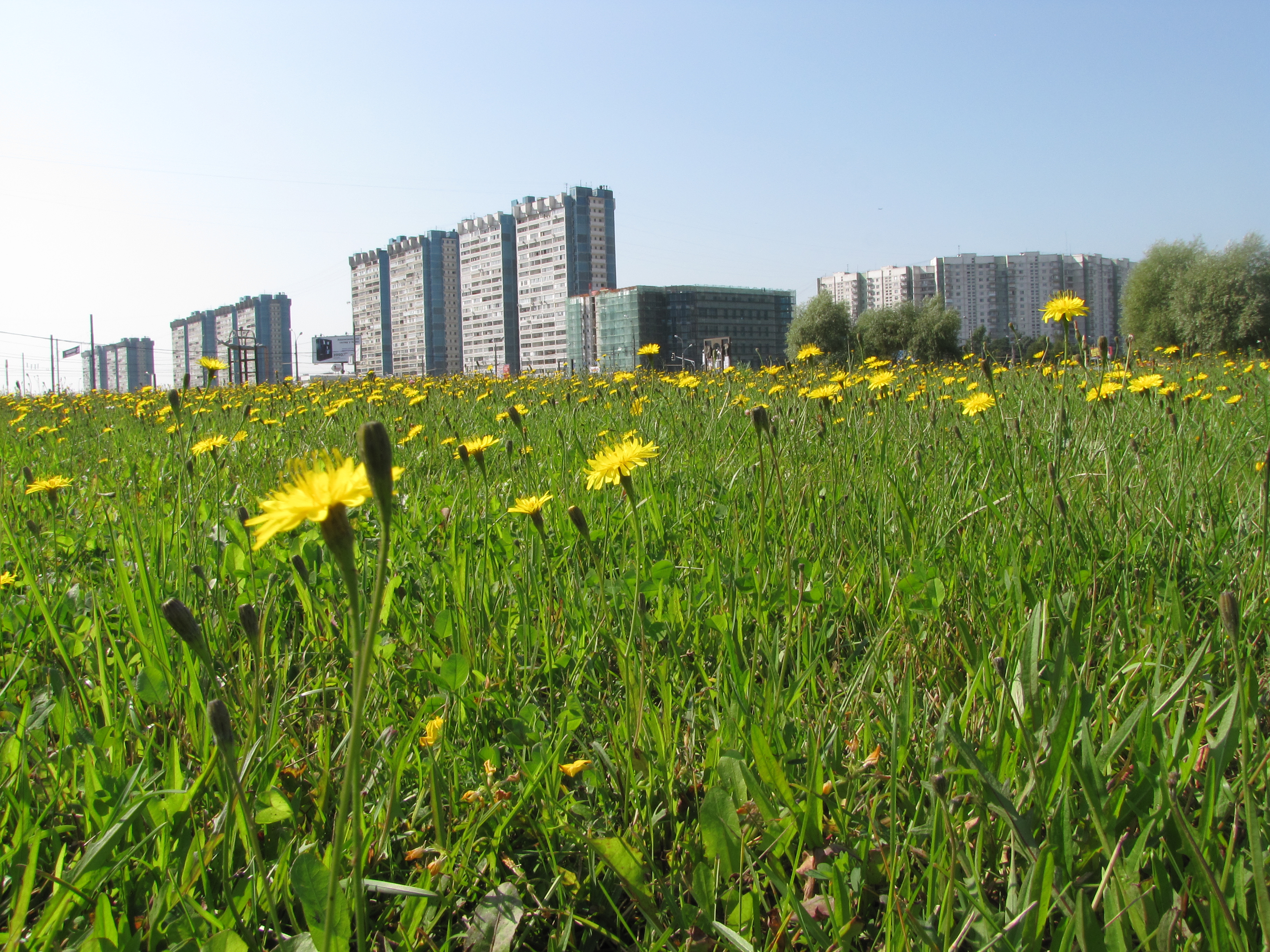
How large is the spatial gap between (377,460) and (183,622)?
13.2 inches

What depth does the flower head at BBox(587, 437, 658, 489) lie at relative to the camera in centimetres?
144

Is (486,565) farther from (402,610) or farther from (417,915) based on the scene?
(417,915)

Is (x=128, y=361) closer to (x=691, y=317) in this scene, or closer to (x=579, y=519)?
(x=691, y=317)

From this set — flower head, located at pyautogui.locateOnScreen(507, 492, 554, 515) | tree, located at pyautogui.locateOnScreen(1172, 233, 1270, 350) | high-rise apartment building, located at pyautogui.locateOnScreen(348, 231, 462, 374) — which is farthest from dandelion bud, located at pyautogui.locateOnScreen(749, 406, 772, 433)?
high-rise apartment building, located at pyautogui.locateOnScreen(348, 231, 462, 374)

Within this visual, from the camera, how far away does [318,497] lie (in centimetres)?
60

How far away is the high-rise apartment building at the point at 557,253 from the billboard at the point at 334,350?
4166 cm

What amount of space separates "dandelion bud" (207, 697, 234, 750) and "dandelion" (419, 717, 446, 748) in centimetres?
34

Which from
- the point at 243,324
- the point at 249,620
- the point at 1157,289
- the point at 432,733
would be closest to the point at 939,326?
the point at 1157,289

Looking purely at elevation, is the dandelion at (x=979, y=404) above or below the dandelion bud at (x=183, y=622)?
above

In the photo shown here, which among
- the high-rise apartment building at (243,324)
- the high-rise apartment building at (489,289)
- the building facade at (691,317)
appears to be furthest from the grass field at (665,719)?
the high-rise apartment building at (243,324)

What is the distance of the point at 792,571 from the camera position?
4.96 feet

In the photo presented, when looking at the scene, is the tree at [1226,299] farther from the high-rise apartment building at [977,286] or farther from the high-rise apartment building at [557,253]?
the high-rise apartment building at [557,253]

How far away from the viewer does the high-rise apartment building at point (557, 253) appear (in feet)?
339

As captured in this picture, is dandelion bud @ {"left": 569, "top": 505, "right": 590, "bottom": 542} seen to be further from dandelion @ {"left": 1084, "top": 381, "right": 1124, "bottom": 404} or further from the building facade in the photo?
the building facade
